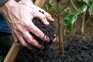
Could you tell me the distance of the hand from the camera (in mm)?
1251

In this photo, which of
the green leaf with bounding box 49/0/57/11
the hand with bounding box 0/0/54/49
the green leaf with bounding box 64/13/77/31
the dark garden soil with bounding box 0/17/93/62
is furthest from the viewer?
the green leaf with bounding box 49/0/57/11

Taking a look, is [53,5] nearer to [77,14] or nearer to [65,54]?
[77,14]

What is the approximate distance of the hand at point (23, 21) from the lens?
49.3 inches

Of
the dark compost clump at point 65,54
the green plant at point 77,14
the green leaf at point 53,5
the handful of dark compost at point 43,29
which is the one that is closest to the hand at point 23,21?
the handful of dark compost at point 43,29

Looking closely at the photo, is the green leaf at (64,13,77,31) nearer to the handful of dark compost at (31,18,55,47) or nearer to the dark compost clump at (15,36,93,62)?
the dark compost clump at (15,36,93,62)

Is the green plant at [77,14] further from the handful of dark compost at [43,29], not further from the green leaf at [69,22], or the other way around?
the handful of dark compost at [43,29]

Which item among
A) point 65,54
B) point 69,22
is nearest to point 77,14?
point 69,22

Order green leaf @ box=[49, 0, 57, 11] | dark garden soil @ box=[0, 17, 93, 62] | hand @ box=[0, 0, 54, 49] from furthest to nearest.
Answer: green leaf @ box=[49, 0, 57, 11] → dark garden soil @ box=[0, 17, 93, 62] → hand @ box=[0, 0, 54, 49]

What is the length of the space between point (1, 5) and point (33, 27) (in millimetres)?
178

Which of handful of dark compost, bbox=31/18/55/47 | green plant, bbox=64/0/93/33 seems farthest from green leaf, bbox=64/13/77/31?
handful of dark compost, bbox=31/18/55/47

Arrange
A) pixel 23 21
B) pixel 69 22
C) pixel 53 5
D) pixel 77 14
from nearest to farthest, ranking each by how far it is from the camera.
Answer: pixel 23 21, pixel 69 22, pixel 77 14, pixel 53 5

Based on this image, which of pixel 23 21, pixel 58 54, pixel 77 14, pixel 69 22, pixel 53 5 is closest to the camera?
pixel 23 21

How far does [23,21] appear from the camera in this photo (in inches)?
49.3

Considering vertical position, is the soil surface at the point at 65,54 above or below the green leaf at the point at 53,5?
below
